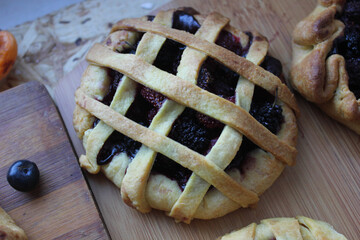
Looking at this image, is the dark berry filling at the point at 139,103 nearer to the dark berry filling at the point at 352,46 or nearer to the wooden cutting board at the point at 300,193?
the wooden cutting board at the point at 300,193

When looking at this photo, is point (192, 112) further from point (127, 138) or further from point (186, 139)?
point (127, 138)

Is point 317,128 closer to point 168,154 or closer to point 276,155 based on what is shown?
point 276,155

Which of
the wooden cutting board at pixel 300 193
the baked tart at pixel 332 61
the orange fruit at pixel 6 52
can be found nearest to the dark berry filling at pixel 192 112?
the baked tart at pixel 332 61

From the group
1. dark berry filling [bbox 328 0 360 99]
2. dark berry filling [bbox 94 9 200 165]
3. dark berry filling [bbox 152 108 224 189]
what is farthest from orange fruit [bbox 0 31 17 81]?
dark berry filling [bbox 328 0 360 99]

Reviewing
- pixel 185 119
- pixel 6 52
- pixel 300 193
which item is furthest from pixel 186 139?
pixel 6 52

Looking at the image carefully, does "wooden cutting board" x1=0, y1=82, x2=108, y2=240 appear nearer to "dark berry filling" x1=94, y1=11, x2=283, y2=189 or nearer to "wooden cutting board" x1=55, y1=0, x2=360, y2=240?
"wooden cutting board" x1=55, y1=0, x2=360, y2=240

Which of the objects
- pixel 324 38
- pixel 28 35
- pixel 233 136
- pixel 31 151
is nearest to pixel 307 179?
pixel 233 136
